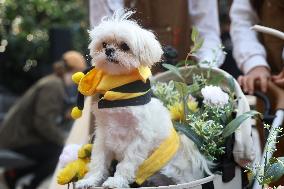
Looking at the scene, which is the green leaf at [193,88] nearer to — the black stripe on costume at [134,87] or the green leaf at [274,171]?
the black stripe on costume at [134,87]

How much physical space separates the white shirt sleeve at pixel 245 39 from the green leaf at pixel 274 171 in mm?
878

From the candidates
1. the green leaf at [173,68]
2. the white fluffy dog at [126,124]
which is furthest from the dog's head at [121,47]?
the green leaf at [173,68]

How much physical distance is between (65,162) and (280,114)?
0.77 meters

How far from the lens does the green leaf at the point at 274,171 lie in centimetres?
131

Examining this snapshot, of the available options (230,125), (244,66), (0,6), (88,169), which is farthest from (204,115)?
(0,6)

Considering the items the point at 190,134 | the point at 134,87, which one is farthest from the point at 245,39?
the point at 134,87

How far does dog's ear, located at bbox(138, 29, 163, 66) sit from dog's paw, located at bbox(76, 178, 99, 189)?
0.34 meters

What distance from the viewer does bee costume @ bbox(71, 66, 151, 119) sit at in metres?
1.46

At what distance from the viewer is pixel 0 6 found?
9.92 meters

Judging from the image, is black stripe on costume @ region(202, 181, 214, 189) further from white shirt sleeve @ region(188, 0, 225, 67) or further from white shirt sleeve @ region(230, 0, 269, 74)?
white shirt sleeve @ region(188, 0, 225, 67)

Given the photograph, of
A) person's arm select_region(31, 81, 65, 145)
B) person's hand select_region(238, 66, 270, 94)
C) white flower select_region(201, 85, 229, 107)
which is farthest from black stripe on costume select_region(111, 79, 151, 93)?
person's arm select_region(31, 81, 65, 145)

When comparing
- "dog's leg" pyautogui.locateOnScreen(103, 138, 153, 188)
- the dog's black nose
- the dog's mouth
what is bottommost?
"dog's leg" pyautogui.locateOnScreen(103, 138, 153, 188)

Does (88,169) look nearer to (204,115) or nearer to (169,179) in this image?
(169,179)

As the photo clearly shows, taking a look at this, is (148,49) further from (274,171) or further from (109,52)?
(274,171)
